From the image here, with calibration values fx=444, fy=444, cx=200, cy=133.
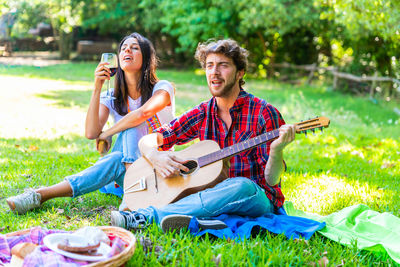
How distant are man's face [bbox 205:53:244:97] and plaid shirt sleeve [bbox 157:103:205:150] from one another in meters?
0.32

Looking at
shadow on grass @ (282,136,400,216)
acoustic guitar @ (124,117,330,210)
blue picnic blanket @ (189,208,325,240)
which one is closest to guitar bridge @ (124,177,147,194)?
acoustic guitar @ (124,117,330,210)

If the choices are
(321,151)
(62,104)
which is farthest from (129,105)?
(62,104)

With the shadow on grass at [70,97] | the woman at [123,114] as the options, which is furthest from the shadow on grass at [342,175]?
the shadow on grass at [70,97]

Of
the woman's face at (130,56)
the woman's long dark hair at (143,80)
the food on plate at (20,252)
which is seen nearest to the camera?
the food on plate at (20,252)

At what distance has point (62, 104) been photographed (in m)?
10.6

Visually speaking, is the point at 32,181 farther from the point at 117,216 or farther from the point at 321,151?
the point at 321,151

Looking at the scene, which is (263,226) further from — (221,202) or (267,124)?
(267,124)

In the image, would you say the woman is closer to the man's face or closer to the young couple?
the young couple

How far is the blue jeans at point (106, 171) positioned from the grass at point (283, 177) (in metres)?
0.25

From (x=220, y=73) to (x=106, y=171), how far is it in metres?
1.36

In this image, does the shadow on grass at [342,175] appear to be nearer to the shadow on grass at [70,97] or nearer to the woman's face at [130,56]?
the woman's face at [130,56]

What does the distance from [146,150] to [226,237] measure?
3.59ft

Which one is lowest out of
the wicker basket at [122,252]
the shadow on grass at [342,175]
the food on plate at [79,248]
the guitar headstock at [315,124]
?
the shadow on grass at [342,175]

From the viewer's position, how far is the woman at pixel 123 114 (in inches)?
153
